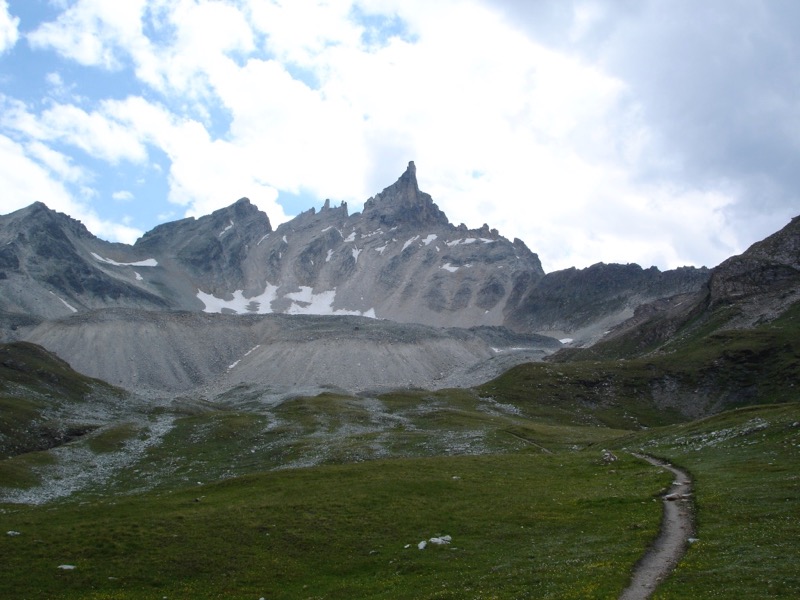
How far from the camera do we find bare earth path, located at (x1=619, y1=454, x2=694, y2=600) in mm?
24047

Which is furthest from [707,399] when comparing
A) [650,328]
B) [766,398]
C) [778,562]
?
[778,562]

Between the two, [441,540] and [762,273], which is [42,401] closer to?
[441,540]

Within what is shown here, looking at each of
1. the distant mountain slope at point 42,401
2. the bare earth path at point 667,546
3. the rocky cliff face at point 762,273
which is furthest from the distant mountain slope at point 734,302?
the distant mountain slope at point 42,401

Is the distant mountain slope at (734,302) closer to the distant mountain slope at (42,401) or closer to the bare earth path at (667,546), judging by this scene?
the bare earth path at (667,546)

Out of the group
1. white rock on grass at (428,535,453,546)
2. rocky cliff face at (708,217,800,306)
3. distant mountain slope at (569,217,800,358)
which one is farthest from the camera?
rocky cliff face at (708,217,800,306)

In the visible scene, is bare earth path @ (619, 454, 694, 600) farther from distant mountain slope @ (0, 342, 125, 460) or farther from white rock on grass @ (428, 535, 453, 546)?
distant mountain slope @ (0, 342, 125, 460)

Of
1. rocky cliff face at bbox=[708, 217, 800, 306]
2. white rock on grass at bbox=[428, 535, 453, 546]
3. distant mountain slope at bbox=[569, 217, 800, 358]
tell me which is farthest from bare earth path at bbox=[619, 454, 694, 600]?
rocky cliff face at bbox=[708, 217, 800, 306]

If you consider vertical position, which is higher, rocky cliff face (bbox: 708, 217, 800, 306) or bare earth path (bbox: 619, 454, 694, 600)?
rocky cliff face (bbox: 708, 217, 800, 306)

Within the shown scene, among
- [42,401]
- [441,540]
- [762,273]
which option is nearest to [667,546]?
[441,540]

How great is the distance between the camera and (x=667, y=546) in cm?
2892

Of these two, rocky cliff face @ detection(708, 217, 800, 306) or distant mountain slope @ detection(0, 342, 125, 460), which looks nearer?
distant mountain slope @ detection(0, 342, 125, 460)

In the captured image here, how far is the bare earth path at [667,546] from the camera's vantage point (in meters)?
24.0

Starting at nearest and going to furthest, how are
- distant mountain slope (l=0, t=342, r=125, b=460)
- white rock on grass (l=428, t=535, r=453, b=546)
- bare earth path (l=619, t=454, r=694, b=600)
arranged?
bare earth path (l=619, t=454, r=694, b=600), white rock on grass (l=428, t=535, r=453, b=546), distant mountain slope (l=0, t=342, r=125, b=460)

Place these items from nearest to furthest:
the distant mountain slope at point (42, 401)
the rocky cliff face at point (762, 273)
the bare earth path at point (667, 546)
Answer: the bare earth path at point (667, 546), the distant mountain slope at point (42, 401), the rocky cliff face at point (762, 273)
